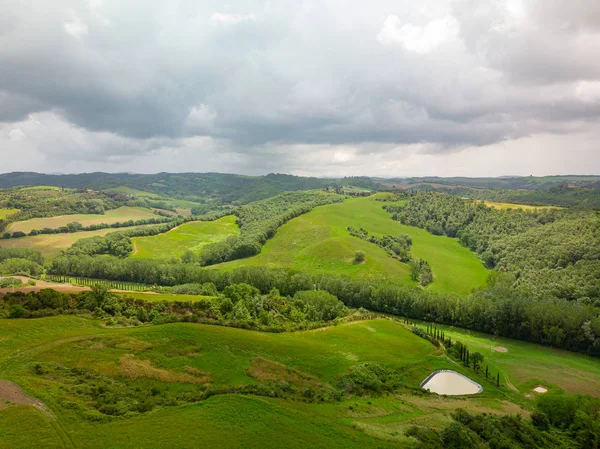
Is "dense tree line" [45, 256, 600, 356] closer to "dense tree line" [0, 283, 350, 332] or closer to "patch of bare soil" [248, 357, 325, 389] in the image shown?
"dense tree line" [0, 283, 350, 332]

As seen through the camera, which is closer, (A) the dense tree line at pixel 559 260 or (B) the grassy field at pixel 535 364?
(B) the grassy field at pixel 535 364

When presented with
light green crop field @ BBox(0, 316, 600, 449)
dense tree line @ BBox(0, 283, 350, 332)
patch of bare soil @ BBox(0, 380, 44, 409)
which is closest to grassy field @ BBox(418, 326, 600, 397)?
light green crop field @ BBox(0, 316, 600, 449)

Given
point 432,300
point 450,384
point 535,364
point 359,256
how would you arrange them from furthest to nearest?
point 359,256, point 432,300, point 535,364, point 450,384

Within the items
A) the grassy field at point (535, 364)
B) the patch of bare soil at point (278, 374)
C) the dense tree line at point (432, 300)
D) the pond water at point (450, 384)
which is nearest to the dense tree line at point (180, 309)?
the patch of bare soil at point (278, 374)

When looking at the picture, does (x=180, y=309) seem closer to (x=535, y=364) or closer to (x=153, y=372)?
(x=153, y=372)

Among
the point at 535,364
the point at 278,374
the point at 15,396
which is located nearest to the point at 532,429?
the point at 535,364

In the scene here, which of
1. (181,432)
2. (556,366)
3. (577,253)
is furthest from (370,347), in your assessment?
(577,253)

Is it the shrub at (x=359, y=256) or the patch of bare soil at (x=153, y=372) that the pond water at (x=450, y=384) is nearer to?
the patch of bare soil at (x=153, y=372)
